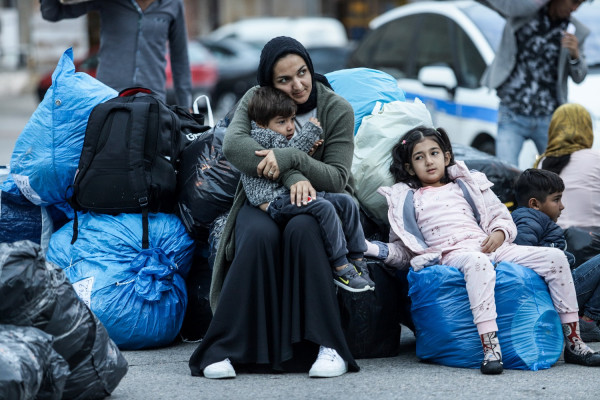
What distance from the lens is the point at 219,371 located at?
4.40 metres

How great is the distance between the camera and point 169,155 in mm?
5281

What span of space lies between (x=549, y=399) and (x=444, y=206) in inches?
46.8

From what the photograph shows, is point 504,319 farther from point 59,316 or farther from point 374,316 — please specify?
point 59,316

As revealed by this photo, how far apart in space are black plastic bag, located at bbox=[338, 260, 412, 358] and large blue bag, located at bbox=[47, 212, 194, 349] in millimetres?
940

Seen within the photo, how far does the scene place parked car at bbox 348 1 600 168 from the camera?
8.04m

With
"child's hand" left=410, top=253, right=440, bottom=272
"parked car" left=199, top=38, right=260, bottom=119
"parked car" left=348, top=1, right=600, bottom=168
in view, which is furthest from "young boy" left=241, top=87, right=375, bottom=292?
"parked car" left=199, top=38, right=260, bottom=119

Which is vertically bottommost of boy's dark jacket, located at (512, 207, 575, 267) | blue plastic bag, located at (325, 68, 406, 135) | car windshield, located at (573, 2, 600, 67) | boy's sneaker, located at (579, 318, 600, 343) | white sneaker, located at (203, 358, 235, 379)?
→ boy's sneaker, located at (579, 318, 600, 343)

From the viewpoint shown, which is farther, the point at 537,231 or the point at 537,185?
the point at 537,185

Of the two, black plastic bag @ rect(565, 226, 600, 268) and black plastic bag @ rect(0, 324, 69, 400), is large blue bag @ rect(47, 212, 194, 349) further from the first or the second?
black plastic bag @ rect(565, 226, 600, 268)

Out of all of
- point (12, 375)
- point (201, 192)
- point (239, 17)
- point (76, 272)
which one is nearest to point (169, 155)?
point (201, 192)

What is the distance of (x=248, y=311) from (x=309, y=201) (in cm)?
55

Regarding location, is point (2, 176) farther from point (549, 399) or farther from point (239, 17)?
point (239, 17)

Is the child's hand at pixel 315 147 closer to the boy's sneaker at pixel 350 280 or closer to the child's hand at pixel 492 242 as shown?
the boy's sneaker at pixel 350 280

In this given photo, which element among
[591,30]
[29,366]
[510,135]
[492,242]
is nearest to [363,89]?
[492,242]
